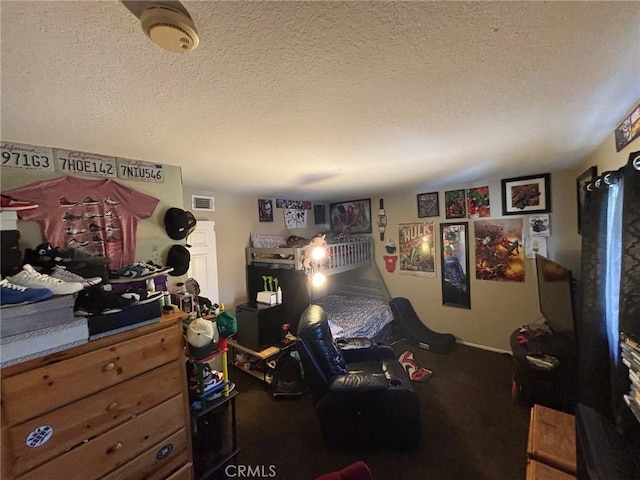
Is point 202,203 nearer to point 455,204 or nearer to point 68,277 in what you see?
point 68,277

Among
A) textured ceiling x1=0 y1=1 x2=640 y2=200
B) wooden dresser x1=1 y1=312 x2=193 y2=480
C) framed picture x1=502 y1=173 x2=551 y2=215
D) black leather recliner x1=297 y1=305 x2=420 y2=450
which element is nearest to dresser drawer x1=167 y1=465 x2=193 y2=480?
wooden dresser x1=1 y1=312 x2=193 y2=480

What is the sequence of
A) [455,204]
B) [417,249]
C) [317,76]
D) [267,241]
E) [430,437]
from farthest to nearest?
[417,249] < [267,241] < [455,204] < [430,437] < [317,76]

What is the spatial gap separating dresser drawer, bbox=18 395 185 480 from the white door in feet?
5.32

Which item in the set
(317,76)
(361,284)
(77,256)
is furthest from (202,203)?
(361,284)

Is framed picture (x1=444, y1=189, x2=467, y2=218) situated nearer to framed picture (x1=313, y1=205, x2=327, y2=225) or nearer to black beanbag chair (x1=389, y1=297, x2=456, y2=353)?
Result: black beanbag chair (x1=389, y1=297, x2=456, y2=353)

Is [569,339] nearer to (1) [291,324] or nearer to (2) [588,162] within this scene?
(2) [588,162]

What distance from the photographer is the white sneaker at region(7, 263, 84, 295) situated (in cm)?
105

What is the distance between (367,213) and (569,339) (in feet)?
9.51

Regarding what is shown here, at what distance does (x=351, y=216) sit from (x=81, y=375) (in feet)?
12.9

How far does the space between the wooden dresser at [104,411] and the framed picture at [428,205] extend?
3449mm

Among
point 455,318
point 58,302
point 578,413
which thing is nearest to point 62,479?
point 58,302

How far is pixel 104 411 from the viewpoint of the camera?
1.18 metres

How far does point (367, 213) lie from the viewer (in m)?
4.41

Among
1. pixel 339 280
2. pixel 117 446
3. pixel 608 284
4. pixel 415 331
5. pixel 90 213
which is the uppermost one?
pixel 90 213
